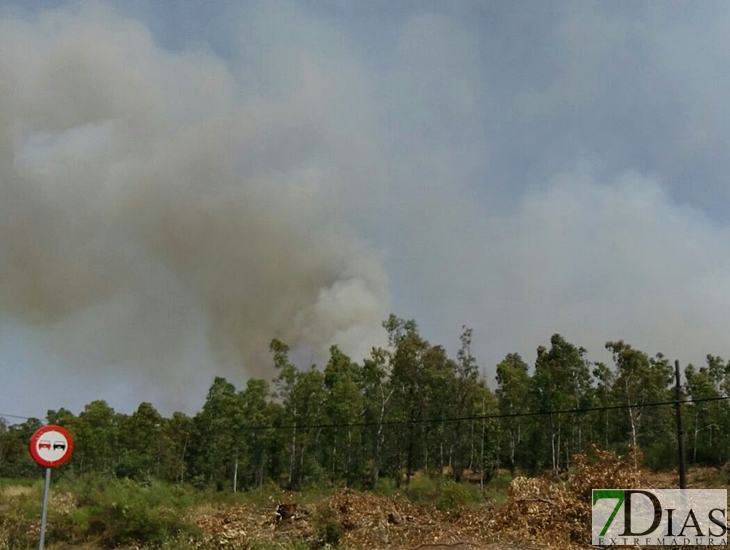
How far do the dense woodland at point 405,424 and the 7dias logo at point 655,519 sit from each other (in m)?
23.8

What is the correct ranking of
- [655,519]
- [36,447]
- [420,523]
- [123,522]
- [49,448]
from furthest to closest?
[420,523], [655,519], [123,522], [49,448], [36,447]

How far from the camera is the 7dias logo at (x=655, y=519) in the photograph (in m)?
16.4

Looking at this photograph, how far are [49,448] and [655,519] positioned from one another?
1621 centimetres

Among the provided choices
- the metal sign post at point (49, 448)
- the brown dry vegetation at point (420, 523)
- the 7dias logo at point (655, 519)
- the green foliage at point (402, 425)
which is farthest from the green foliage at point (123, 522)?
the green foliage at point (402, 425)

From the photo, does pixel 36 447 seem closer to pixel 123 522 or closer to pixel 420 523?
pixel 123 522

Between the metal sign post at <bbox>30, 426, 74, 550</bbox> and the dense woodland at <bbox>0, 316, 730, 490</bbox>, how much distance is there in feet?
105

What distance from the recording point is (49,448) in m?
10.2

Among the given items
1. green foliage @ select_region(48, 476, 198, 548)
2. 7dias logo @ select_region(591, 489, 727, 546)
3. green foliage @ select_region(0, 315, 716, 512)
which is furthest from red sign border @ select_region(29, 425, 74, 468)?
green foliage @ select_region(0, 315, 716, 512)

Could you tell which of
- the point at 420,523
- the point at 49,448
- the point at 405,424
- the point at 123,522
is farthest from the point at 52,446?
the point at 405,424

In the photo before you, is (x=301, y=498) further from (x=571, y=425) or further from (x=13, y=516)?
(x=571, y=425)

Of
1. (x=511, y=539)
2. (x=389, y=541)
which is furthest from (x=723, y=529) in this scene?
(x=389, y=541)

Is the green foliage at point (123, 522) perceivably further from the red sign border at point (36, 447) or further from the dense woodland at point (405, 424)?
the dense woodland at point (405, 424)

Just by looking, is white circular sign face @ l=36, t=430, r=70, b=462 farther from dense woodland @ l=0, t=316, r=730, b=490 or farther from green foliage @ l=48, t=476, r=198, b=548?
dense woodland @ l=0, t=316, r=730, b=490

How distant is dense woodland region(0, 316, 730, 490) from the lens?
45.6 m
